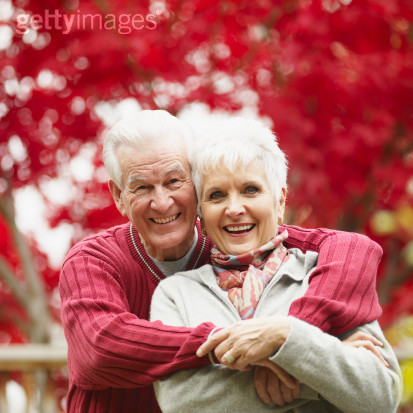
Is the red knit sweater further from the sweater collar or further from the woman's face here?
the woman's face

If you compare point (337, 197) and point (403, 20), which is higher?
point (403, 20)

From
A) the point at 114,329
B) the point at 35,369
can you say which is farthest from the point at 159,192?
the point at 35,369

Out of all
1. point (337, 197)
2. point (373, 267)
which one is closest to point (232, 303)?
point (373, 267)

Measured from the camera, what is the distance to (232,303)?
226cm

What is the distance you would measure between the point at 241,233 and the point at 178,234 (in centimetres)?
27

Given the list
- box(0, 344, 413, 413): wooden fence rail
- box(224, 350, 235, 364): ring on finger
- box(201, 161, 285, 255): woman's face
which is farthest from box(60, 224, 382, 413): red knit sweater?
box(0, 344, 413, 413): wooden fence rail

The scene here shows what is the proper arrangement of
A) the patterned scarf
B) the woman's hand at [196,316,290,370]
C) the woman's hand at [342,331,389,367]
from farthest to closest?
the patterned scarf, the woman's hand at [342,331,389,367], the woman's hand at [196,316,290,370]

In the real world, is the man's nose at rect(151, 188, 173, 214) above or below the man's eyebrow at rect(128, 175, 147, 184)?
below

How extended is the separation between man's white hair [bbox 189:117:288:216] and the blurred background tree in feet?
6.47

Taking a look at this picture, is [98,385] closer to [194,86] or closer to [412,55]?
[194,86]

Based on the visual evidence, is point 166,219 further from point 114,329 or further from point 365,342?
point 365,342

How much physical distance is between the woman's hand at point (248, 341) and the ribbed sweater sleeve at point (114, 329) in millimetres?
76

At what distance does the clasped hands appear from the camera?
6.46 ft

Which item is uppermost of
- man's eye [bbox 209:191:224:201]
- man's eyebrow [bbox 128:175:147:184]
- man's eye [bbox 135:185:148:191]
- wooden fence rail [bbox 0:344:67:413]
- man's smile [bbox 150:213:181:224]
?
man's eyebrow [bbox 128:175:147:184]
